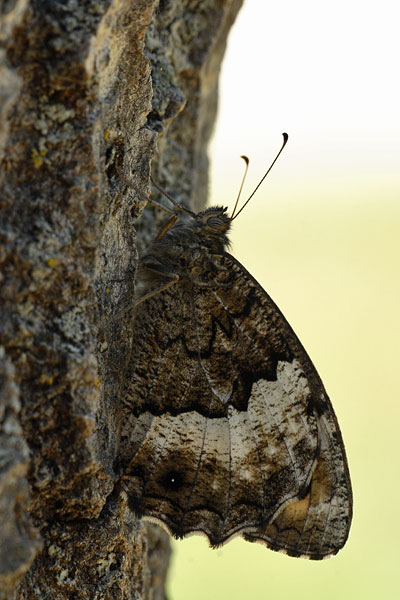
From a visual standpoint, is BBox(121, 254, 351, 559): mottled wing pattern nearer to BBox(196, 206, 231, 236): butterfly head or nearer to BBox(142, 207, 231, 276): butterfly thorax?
BBox(142, 207, 231, 276): butterfly thorax

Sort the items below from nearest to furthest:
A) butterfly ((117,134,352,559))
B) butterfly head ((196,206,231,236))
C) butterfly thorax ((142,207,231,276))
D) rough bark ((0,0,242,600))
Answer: rough bark ((0,0,242,600)) → butterfly ((117,134,352,559)) → butterfly thorax ((142,207,231,276)) → butterfly head ((196,206,231,236))

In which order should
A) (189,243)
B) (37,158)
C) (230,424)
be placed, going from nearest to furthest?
(37,158), (230,424), (189,243)

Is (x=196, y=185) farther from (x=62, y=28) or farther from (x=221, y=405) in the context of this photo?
(x=62, y=28)

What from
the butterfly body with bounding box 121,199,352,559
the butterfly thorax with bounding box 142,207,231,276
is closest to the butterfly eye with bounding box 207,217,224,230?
the butterfly thorax with bounding box 142,207,231,276

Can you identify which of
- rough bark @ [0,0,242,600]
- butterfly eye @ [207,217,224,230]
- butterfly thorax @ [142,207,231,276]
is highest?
butterfly eye @ [207,217,224,230]

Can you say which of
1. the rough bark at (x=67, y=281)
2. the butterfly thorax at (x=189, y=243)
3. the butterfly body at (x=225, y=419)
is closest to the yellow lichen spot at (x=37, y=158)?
the rough bark at (x=67, y=281)

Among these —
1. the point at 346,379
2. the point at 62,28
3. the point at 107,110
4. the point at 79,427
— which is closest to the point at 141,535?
the point at 79,427

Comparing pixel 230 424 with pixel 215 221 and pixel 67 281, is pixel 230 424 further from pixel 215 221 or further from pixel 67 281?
pixel 67 281

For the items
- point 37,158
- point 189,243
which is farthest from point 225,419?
point 37,158

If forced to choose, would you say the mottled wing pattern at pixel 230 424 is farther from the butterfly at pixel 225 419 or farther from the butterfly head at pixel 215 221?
the butterfly head at pixel 215 221
